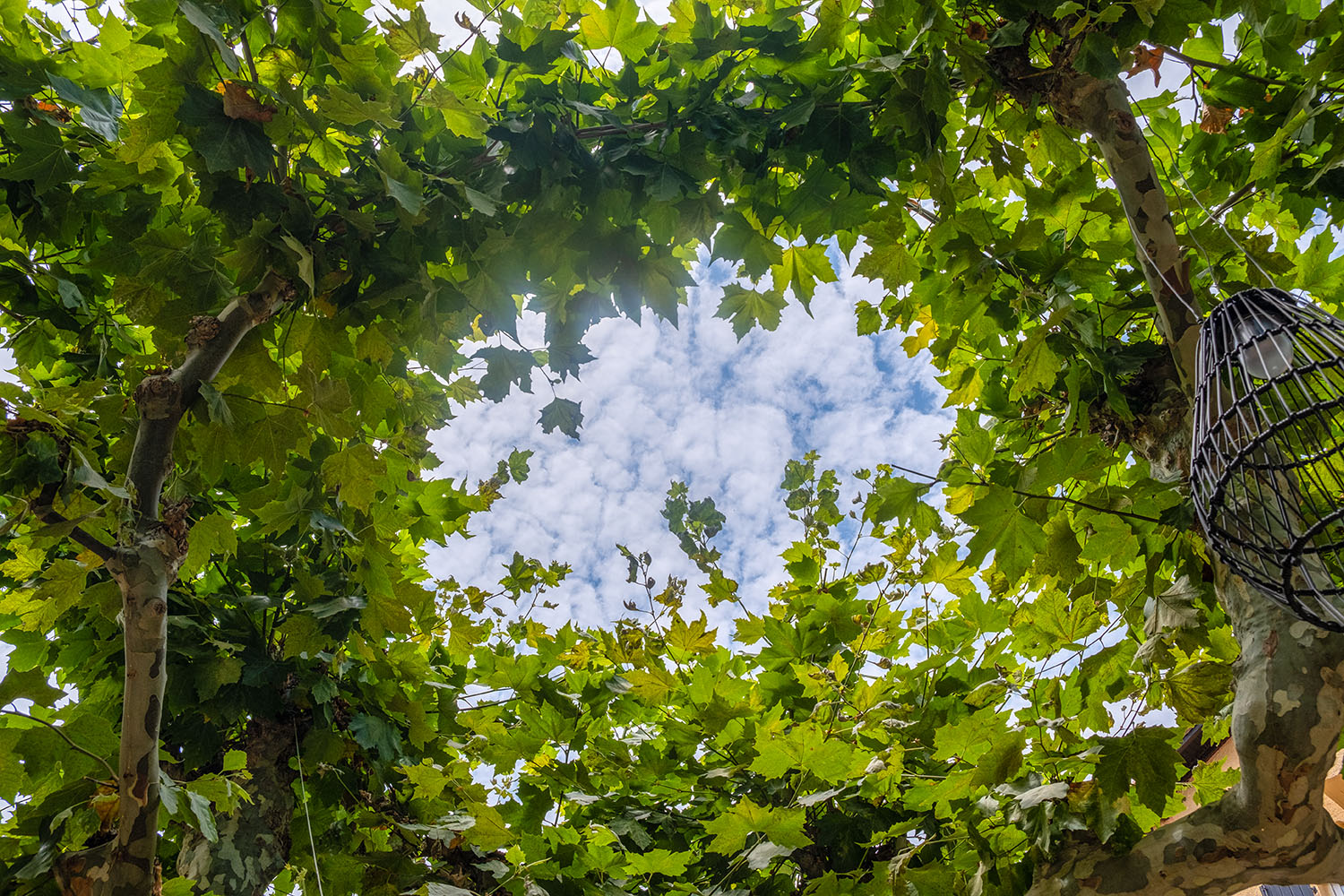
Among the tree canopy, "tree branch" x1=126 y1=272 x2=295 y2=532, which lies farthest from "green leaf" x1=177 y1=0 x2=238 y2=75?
"tree branch" x1=126 y1=272 x2=295 y2=532

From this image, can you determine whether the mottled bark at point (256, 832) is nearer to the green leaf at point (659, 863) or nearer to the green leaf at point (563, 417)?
the green leaf at point (659, 863)

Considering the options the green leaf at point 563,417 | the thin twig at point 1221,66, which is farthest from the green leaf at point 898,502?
the thin twig at point 1221,66

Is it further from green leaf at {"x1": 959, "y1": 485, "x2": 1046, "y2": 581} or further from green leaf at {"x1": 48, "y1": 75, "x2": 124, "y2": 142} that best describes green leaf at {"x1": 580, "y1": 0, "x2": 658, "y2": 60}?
green leaf at {"x1": 959, "y1": 485, "x2": 1046, "y2": 581}

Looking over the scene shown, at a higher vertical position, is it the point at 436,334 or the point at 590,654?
the point at 436,334

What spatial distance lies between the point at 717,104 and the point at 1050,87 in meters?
0.76

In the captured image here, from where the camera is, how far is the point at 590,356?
6.38 ft

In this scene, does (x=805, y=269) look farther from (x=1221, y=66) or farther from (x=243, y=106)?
(x=243, y=106)

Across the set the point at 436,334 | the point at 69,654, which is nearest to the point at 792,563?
the point at 436,334

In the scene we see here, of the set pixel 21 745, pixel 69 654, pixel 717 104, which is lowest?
pixel 21 745

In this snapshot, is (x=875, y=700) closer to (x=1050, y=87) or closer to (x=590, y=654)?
(x=590, y=654)

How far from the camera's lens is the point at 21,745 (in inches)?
52.8

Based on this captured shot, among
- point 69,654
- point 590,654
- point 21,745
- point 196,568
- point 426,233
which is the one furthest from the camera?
point 590,654

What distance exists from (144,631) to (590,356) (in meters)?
1.12

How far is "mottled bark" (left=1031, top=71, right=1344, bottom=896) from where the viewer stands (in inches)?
52.9
